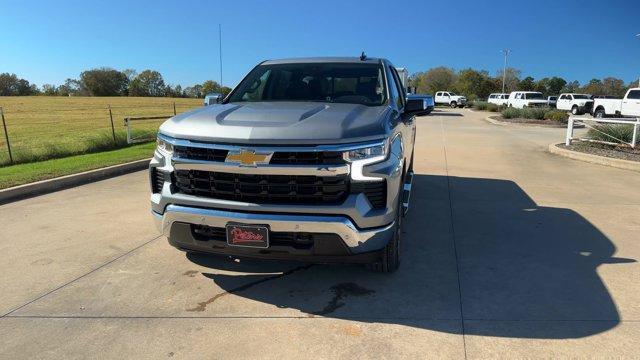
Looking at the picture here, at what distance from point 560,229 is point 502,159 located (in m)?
6.09


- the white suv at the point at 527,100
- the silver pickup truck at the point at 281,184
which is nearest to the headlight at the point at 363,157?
the silver pickup truck at the point at 281,184

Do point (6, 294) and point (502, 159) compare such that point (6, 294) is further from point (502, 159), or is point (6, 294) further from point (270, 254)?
point (502, 159)

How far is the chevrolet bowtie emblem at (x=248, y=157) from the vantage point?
132 inches

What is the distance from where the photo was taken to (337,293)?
12.8ft

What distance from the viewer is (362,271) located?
14.1 feet

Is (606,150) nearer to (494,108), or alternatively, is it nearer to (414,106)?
(414,106)

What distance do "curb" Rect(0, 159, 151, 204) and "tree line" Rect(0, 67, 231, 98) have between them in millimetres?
90791

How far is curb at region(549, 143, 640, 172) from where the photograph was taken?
32.3 ft

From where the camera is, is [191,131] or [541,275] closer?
[191,131]

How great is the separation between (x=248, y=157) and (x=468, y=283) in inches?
82.8

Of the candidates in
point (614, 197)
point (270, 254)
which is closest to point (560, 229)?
point (614, 197)

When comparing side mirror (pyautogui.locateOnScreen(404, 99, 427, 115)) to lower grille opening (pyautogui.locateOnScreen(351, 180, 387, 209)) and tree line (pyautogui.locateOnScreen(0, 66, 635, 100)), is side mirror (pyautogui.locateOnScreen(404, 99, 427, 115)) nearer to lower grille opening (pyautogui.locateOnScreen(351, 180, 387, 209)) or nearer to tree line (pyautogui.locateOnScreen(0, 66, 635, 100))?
lower grille opening (pyautogui.locateOnScreen(351, 180, 387, 209))

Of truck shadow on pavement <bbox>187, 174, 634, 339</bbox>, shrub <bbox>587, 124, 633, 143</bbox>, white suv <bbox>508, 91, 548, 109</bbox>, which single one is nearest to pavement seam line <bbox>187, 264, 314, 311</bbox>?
truck shadow on pavement <bbox>187, 174, 634, 339</bbox>

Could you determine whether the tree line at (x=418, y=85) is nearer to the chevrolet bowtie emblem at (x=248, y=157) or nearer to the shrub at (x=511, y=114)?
the shrub at (x=511, y=114)
